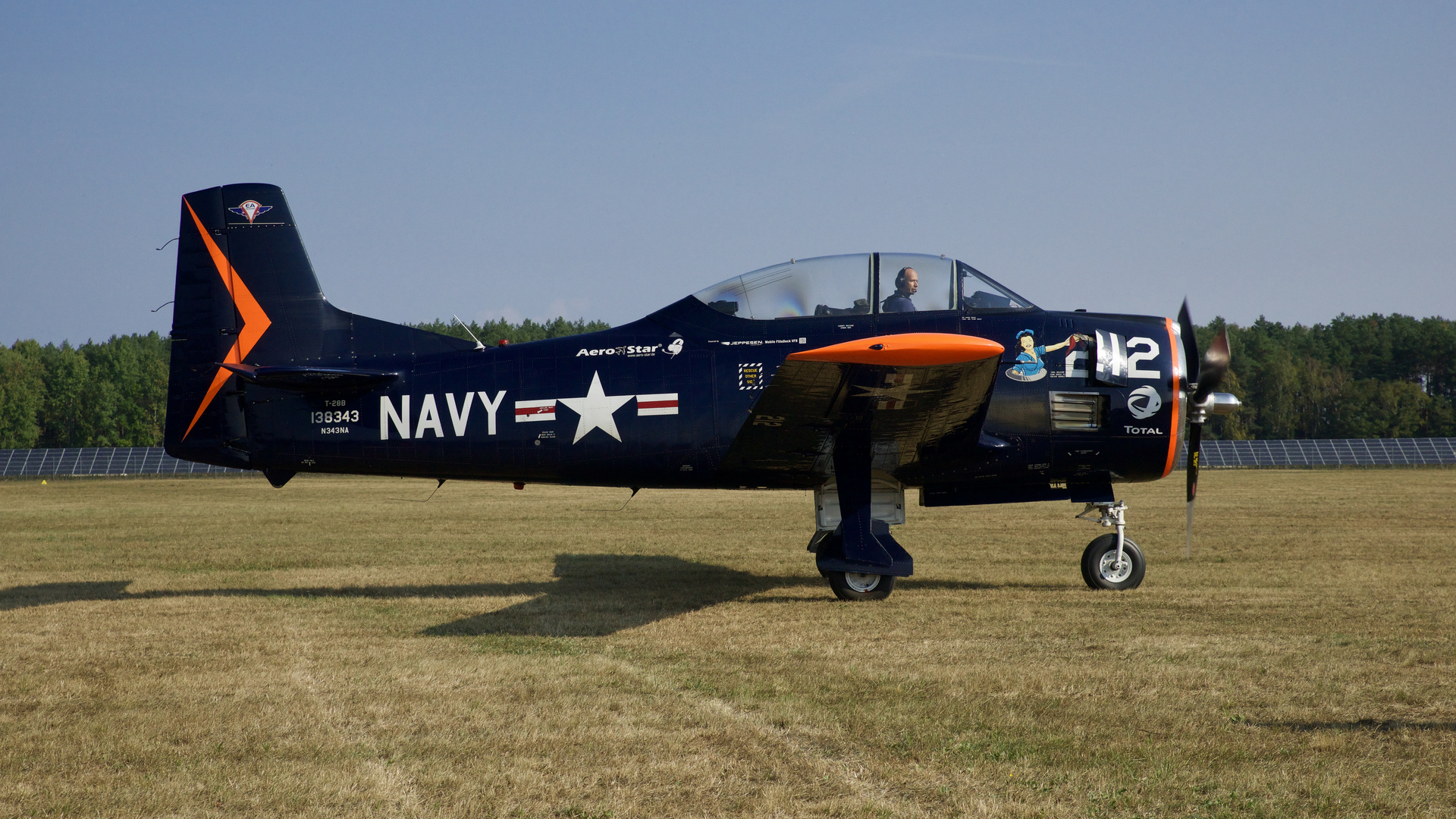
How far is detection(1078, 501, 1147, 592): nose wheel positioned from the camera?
10461mm

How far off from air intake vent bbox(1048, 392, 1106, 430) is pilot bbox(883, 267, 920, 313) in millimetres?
1713

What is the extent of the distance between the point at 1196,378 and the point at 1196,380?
2cm

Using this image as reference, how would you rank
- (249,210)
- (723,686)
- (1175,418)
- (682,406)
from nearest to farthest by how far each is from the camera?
(723,686) → (1175,418) → (682,406) → (249,210)

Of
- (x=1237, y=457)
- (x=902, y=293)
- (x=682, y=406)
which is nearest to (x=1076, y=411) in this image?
(x=902, y=293)

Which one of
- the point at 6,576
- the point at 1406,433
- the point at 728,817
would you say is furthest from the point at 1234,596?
the point at 1406,433

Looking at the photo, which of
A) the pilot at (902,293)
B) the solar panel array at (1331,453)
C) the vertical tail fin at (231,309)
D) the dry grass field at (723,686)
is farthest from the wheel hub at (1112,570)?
the solar panel array at (1331,453)

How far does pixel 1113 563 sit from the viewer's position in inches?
413

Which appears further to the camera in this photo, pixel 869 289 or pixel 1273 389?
pixel 1273 389

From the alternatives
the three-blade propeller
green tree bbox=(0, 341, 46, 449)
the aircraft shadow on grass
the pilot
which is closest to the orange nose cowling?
the pilot

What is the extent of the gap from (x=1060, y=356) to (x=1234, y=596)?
2.90 m

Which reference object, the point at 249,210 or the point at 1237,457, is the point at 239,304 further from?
the point at 1237,457

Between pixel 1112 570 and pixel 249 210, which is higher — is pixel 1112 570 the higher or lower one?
the lower one

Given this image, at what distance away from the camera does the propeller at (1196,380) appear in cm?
971

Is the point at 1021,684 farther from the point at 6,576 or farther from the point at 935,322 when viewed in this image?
the point at 6,576
